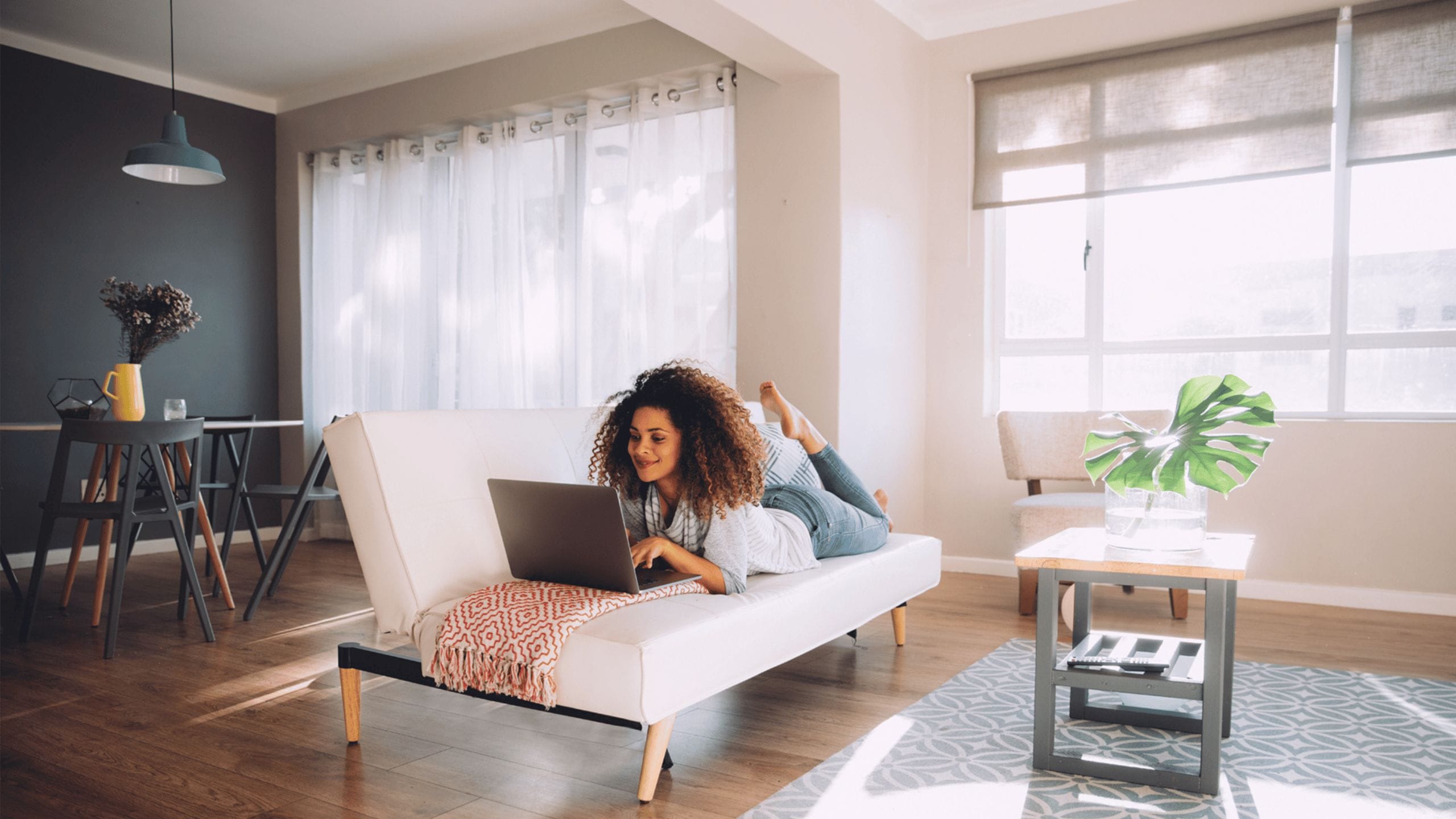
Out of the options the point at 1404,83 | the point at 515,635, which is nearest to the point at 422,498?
the point at 515,635

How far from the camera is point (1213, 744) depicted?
2.05 metres

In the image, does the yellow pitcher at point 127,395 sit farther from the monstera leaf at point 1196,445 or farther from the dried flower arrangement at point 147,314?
the monstera leaf at point 1196,445

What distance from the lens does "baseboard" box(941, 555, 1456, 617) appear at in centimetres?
377

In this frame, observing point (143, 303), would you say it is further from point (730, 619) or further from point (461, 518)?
point (730, 619)

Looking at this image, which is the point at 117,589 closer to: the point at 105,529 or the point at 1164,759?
the point at 105,529

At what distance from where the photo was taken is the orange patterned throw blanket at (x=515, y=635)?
195cm

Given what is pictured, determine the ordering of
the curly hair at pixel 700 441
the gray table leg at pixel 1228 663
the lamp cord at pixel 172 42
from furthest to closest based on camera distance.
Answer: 1. the lamp cord at pixel 172 42
2. the gray table leg at pixel 1228 663
3. the curly hair at pixel 700 441

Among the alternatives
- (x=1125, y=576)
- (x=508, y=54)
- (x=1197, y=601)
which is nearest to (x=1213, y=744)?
(x=1125, y=576)

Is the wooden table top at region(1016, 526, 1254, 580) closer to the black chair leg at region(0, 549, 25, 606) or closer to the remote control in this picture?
the remote control

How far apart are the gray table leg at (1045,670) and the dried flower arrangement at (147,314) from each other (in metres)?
3.42

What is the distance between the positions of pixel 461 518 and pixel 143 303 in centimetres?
238

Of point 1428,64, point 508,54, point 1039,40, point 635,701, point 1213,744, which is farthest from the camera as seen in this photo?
point 508,54

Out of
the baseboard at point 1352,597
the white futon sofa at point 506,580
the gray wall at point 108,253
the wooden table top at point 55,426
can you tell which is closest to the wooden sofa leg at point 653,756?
the white futon sofa at point 506,580

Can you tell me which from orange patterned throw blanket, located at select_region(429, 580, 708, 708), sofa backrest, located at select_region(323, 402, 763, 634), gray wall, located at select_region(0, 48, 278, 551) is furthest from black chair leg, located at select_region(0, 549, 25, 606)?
orange patterned throw blanket, located at select_region(429, 580, 708, 708)
